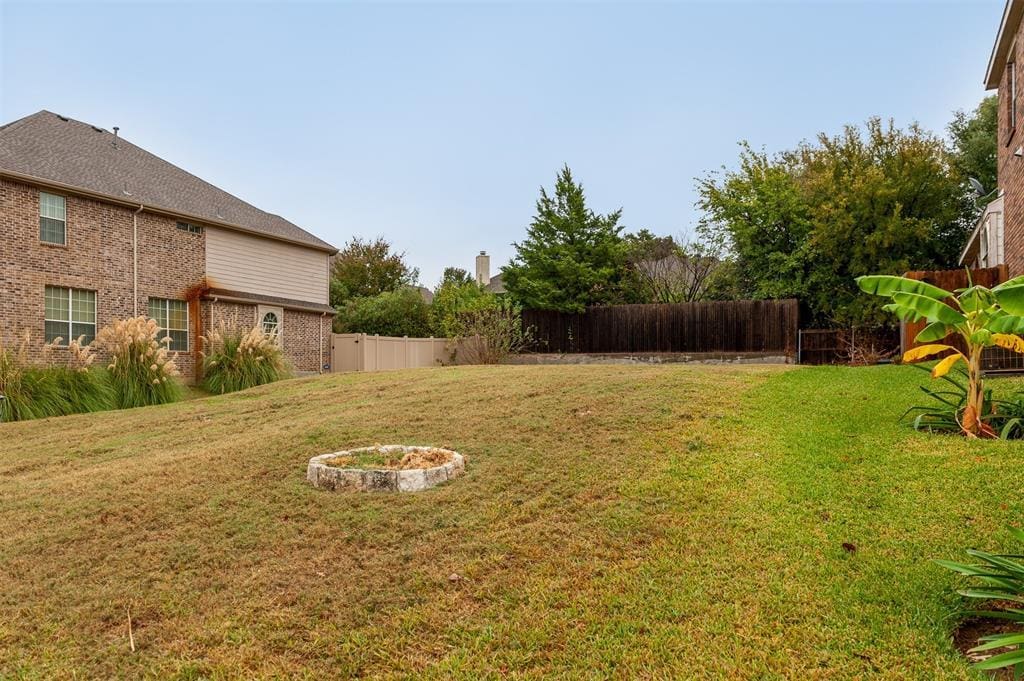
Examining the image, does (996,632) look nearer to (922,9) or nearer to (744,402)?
(744,402)

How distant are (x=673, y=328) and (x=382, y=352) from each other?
9.78 m

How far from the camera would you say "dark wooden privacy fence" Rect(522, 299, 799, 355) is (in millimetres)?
18375

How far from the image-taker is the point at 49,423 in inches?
382

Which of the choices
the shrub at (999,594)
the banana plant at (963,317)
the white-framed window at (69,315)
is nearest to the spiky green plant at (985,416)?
the banana plant at (963,317)

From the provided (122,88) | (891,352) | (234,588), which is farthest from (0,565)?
(891,352)

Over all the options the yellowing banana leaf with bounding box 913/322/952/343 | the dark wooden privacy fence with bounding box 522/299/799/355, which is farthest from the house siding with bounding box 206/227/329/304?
the yellowing banana leaf with bounding box 913/322/952/343

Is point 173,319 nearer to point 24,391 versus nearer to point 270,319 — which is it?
point 270,319

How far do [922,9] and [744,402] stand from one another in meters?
9.15

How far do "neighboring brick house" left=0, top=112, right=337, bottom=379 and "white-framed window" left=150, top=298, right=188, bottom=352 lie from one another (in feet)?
0.09

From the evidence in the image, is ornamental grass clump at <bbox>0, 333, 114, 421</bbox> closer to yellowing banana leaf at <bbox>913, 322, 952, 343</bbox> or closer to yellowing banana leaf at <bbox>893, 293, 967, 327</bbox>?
yellowing banana leaf at <bbox>893, 293, 967, 327</bbox>

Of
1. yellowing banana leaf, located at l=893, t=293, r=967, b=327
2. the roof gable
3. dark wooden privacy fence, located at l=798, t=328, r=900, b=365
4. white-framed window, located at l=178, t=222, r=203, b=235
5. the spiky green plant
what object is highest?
the roof gable

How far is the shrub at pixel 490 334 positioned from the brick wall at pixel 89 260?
8.31m

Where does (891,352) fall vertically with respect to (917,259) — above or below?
below

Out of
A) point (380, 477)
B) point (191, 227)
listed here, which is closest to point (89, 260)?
point (191, 227)
